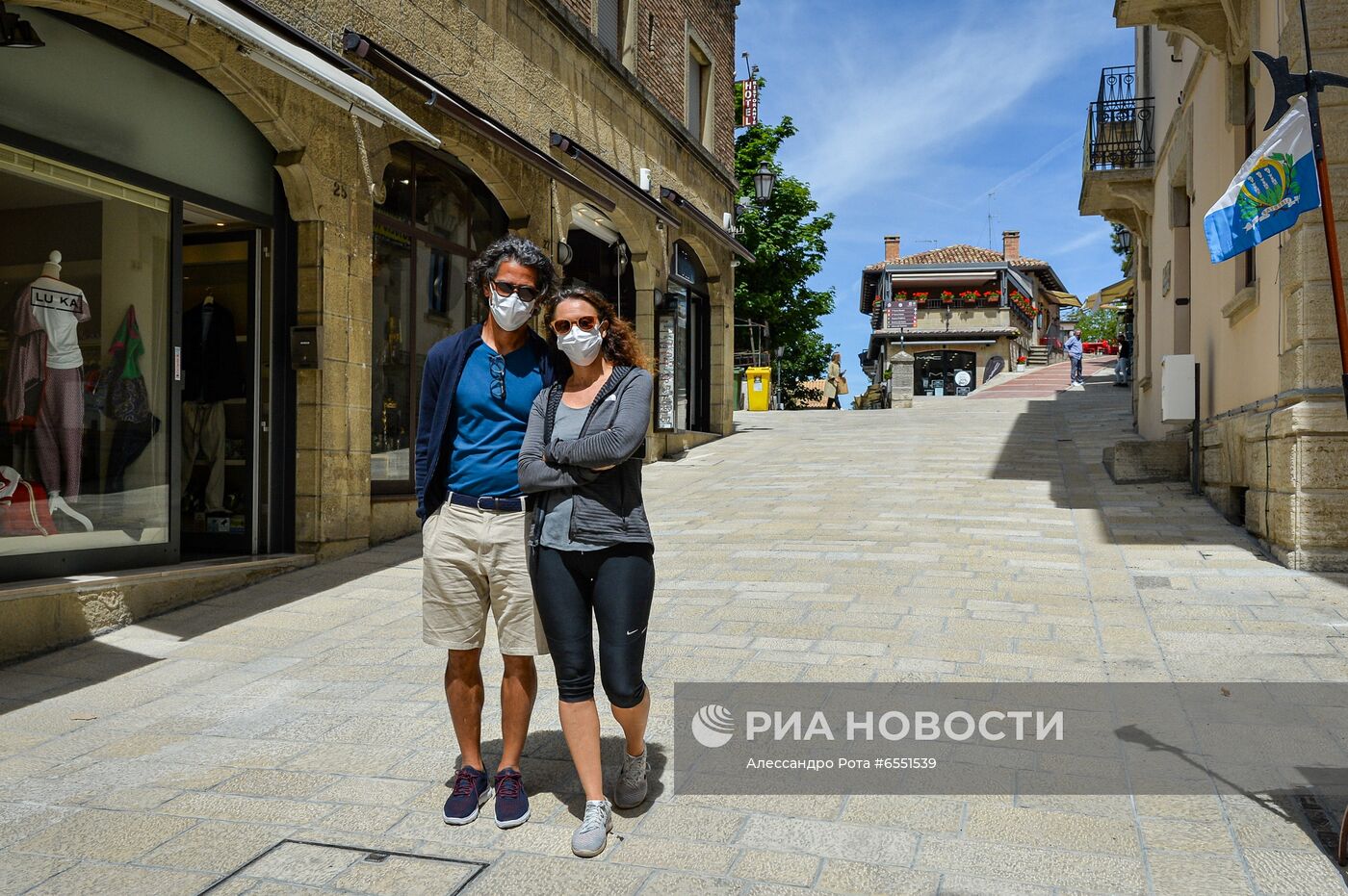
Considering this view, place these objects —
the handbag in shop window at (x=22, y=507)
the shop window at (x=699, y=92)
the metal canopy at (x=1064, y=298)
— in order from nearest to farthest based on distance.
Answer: the handbag in shop window at (x=22, y=507), the shop window at (x=699, y=92), the metal canopy at (x=1064, y=298)

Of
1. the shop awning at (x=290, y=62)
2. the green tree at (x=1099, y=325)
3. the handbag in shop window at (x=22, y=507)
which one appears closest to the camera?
the shop awning at (x=290, y=62)

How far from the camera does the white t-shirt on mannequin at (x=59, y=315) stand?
21.2 ft

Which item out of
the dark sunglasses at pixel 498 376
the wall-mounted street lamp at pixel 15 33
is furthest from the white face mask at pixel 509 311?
the wall-mounted street lamp at pixel 15 33

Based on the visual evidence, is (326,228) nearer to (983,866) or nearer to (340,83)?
(340,83)

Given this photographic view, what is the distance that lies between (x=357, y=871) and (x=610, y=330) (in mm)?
1799

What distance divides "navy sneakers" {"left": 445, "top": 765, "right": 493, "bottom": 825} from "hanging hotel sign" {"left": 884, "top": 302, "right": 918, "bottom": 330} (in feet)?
179

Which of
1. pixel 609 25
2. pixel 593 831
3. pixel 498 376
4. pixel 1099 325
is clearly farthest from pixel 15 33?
pixel 1099 325

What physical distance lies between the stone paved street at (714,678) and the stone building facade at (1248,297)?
0.52m

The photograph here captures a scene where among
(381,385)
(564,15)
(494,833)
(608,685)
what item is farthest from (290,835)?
(564,15)

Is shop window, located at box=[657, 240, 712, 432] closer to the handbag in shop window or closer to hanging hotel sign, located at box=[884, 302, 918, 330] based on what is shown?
the handbag in shop window

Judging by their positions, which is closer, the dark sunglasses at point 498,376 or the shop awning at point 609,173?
the dark sunglasses at point 498,376

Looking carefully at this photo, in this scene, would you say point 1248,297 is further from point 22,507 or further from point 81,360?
point 22,507

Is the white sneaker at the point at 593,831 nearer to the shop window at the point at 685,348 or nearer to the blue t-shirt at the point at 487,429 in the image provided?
the blue t-shirt at the point at 487,429

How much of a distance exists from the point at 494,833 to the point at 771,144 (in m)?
31.1
